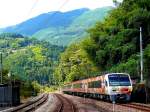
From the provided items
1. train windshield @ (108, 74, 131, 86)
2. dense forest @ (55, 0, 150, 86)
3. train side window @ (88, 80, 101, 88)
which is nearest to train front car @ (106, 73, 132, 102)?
train windshield @ (108, 74, 131, 86)

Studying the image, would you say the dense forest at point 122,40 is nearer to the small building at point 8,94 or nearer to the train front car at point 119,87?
the train front car at point 119,87

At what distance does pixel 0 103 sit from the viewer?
59000 mm

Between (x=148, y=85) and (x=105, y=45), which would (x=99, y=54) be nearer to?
(x=105, y=45)

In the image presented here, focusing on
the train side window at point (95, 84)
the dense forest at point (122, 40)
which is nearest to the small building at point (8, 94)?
the train side window at point (95, 84)

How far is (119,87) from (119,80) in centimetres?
82

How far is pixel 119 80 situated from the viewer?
49.0 m

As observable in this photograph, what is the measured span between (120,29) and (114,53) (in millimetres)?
4261

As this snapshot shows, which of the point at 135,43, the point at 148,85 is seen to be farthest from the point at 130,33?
the point at 148,85

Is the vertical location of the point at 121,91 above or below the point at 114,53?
below

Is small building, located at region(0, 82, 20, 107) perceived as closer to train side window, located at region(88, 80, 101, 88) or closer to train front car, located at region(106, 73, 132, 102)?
train side window, located at region(88, 80, 101, 88)

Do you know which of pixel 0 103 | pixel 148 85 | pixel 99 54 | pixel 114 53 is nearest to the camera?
pixel 148 85

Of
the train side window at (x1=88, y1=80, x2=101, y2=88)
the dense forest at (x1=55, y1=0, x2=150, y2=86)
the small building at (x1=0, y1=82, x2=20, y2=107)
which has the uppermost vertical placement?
the dense forest at (x1=55, y1=0, x2=150, y2=86)

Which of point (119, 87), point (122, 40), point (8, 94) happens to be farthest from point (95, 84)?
point (122, 40)

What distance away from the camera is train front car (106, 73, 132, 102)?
4819 cm
